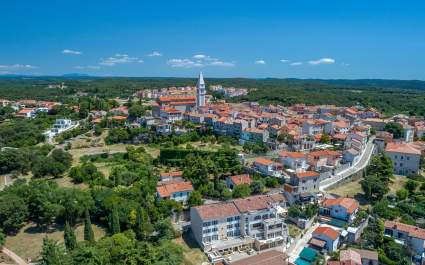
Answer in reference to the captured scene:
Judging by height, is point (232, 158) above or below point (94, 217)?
above

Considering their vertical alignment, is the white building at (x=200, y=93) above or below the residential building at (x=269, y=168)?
above

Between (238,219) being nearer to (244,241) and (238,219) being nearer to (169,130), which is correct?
(244,241)

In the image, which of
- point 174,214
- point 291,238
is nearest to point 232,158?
point 174,214

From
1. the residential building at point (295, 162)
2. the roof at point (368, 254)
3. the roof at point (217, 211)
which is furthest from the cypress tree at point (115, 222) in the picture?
the residential building at point (295, 162)

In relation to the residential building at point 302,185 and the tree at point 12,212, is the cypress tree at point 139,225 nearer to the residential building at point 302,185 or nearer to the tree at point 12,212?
the tree at point 12,212

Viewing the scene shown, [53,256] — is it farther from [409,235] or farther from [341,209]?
[409,235]

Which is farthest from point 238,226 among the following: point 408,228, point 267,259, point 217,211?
point 408,228
